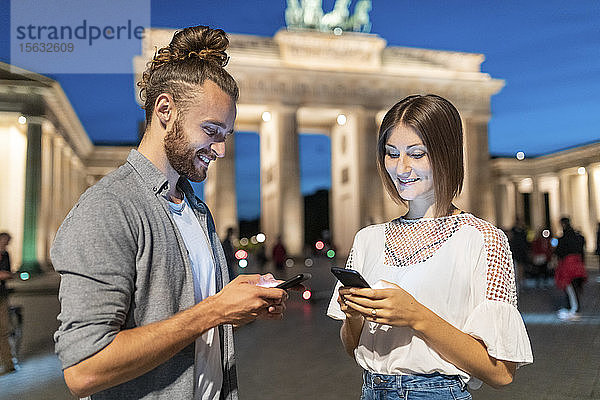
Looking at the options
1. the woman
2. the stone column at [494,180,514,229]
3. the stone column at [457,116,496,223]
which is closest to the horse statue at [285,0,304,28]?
the stone column at [457,116,496,223]

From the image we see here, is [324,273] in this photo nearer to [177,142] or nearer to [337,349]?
[337,349]

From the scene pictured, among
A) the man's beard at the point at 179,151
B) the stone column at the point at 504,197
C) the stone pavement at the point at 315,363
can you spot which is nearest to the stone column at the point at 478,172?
the stone column at the point at 504,197

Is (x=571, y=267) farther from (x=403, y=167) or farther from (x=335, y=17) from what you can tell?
(x=335, y=17)

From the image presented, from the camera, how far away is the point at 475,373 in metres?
1.83

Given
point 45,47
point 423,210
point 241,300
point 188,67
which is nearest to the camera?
point 241,300

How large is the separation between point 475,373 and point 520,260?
51.4ft

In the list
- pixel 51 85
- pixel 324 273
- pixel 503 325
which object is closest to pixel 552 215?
pixel 324 273

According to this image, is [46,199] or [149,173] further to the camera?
[46,199]

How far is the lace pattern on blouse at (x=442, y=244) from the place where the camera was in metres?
1.85

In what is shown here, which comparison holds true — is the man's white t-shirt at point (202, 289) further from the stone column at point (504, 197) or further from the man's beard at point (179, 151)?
the stone column at point (504, 197)

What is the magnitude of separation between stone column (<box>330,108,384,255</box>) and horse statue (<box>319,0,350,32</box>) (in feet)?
21.2

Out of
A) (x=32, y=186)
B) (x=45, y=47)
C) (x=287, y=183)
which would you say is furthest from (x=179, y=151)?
(x=287, y=183)

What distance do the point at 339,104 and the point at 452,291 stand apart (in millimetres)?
34185

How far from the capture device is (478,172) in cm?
3778
